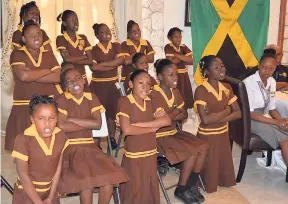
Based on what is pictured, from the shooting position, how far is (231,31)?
17.4 ft

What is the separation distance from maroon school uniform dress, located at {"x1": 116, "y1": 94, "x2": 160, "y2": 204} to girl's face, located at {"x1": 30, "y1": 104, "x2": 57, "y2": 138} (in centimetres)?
66

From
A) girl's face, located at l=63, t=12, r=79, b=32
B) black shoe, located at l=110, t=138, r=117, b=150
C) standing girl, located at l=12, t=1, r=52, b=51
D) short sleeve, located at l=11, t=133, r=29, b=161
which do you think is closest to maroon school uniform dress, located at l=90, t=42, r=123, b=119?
girl's face, located at l=63, t=12, r=79, b=32

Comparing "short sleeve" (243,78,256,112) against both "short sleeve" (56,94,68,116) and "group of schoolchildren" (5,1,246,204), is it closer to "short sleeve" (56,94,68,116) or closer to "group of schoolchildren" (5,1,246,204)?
"group of schoolchildren" (5,1,246,204)

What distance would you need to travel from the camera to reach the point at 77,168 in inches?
103

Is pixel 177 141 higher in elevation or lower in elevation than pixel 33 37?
lower

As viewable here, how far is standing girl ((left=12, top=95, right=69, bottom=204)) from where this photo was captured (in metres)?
2.27

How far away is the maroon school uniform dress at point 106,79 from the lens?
409 cm

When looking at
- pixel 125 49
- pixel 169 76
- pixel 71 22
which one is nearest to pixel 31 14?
pixel 71 22

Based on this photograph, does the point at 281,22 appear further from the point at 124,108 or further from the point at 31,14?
the point at 124,108

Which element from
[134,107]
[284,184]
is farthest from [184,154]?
[284,184]

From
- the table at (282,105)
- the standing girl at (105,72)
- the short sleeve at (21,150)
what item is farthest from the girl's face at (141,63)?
the short sleeve at (21,150)

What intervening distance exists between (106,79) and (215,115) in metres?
1.24

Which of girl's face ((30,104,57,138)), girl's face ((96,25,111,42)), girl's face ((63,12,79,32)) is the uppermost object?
girl's face ((63,12,79,32))

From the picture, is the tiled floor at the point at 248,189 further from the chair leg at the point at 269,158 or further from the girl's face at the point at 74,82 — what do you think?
the girl's face at the point at 74,82
